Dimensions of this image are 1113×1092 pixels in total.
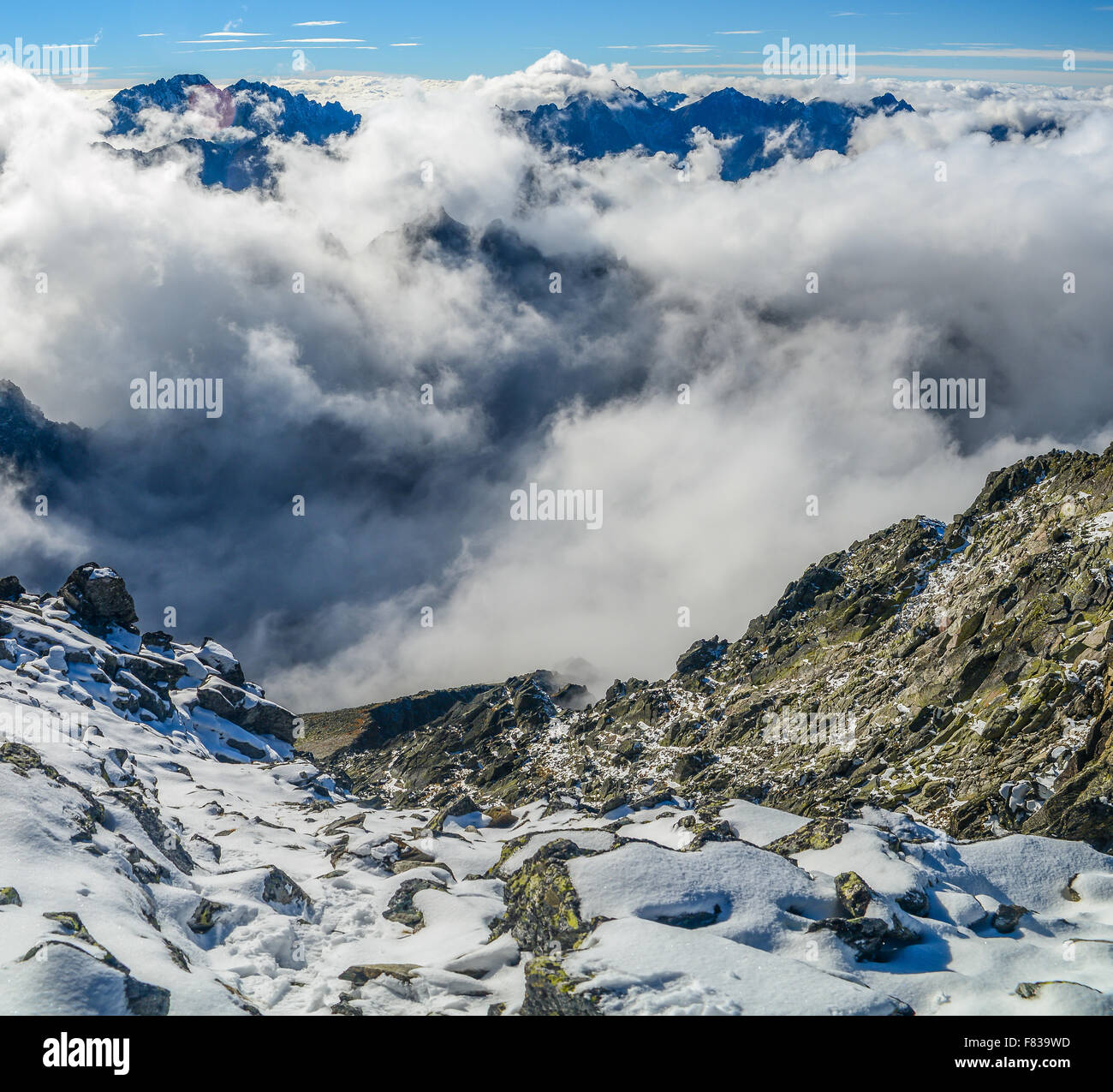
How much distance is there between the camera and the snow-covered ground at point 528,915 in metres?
20.8

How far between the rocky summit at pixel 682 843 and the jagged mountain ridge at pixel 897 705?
361 mm

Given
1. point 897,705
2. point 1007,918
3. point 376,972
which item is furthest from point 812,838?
point 897,705

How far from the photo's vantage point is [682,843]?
37875 mm

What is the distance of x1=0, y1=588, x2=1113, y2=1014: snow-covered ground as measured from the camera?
2077cm

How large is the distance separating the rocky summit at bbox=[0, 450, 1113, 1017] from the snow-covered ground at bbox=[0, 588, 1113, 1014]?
0.12 meters

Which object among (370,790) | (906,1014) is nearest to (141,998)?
(906,1014)

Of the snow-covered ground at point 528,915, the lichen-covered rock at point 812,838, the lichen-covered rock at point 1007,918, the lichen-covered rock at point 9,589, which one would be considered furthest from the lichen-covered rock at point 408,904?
the lichen-covered rock at point 9,589

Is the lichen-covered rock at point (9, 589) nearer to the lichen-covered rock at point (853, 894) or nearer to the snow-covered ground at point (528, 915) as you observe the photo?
the snow-covered ground at point (528, 915)

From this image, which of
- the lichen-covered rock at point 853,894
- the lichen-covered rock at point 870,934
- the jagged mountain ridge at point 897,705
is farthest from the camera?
the jagged mountain ridge at point 897,705

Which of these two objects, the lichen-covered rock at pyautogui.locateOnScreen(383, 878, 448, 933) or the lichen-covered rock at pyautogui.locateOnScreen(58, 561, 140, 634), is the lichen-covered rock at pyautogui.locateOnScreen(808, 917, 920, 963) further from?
the lichen-covered rock at pyautogui.locateOnScreen(58, 561, 140, 634)

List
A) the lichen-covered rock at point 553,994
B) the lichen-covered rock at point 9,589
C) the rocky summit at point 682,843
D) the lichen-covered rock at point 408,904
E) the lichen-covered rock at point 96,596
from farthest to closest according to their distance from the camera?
the lichen-covered rock at point 96,596
the lichen-covered rock at point 9,589
the lichen-covered rock at point 408,904
the rocky summit at point 682,843
the lichen-covered rock at point 553,994

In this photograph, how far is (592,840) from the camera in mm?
33594
